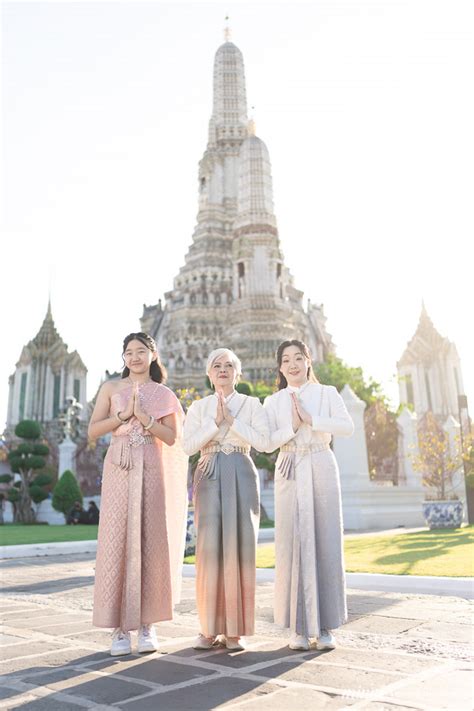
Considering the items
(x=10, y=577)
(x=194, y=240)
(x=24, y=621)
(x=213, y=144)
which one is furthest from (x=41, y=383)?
(x=24, y=621)

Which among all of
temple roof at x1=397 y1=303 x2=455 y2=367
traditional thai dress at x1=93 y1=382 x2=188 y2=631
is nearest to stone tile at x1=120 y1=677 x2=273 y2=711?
traditional thai dress at x1=93 y1=382 x2=188 y2=631

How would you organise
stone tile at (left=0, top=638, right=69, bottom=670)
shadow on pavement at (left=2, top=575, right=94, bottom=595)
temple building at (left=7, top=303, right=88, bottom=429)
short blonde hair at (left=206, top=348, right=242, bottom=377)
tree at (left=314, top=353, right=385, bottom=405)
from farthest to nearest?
temple building at (left=7, top=303, right=88, bottom=429) → tree at (left=314, top=353, right=385, bottom=405) → shadow on pavement at (left=2, top=575, right=94, bottom=595) → short blonde hair at (left=206, top=348, right=242, bottom=377) → stone tile at (left=0, top=638, right=69, bottom=670)

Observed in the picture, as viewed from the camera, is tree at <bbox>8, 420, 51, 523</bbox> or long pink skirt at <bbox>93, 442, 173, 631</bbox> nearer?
long pink skirt at <bbox>93, 442, 173, 631</bbox>

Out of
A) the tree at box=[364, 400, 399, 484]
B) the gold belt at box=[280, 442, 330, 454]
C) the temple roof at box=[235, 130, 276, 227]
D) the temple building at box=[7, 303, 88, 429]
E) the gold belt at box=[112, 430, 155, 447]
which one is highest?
the temple roof at box=[235, 130, 276, 227]

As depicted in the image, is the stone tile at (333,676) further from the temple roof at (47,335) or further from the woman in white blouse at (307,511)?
the temple roof at (47,335)

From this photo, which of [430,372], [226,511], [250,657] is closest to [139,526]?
[226,511]

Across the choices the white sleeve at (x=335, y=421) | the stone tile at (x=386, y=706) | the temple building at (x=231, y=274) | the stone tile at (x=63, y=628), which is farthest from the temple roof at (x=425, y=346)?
the stone tile at (x=386, y=706)

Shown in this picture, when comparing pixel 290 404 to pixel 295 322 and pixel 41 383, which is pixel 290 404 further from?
pixel 41 383

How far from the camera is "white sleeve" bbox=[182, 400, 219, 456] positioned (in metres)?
3.84

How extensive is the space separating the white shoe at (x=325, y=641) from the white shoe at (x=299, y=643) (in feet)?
0.22

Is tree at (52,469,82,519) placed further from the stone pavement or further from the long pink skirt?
the long pink skirt

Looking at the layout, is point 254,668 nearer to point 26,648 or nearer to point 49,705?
point 49,705

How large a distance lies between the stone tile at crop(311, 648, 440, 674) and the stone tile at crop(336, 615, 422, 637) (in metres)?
0.60

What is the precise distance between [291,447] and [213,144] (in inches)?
1766
